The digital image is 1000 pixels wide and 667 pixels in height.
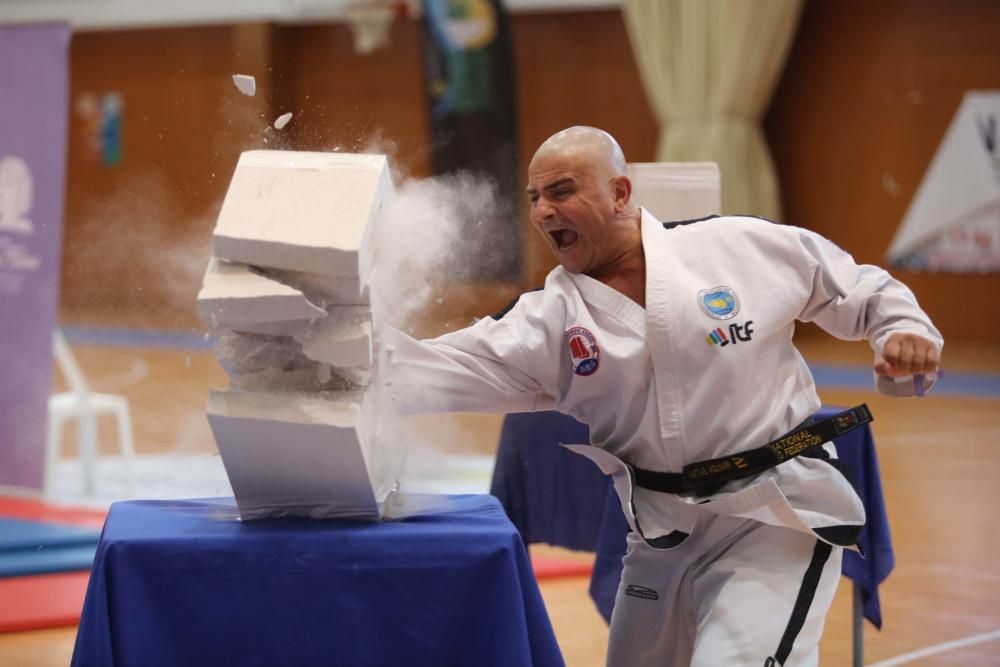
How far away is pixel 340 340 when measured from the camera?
199cm

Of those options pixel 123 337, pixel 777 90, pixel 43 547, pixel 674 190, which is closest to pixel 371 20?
pixel 123 337

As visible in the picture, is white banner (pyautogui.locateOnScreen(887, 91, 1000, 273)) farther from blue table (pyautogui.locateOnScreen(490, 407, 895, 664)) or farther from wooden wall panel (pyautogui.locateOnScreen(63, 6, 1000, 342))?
blue table (pyautogui.locateOnScreen(490, 407, 895, 664))

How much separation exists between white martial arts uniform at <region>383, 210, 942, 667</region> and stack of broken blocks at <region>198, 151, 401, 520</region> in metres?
0.21

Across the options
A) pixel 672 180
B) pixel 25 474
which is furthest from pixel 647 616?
pixel 25 474

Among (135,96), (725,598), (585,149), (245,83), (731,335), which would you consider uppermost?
(245,83)

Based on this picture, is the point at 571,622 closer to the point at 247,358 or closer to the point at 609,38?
the point at 247,358

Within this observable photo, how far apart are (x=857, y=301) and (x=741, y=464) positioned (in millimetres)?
399

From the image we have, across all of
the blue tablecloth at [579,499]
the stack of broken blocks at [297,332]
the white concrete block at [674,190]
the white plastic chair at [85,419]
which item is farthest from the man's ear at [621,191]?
the white plastic chair at [85,419]

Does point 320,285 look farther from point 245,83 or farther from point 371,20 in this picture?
point 371,20

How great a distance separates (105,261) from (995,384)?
7881 mm

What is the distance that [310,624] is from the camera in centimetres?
200

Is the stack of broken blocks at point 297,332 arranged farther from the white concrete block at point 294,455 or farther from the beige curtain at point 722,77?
the beige curtain at point 722,77

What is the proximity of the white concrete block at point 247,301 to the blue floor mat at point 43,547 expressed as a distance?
2.63 meters

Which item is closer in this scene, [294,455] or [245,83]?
[294,455]
